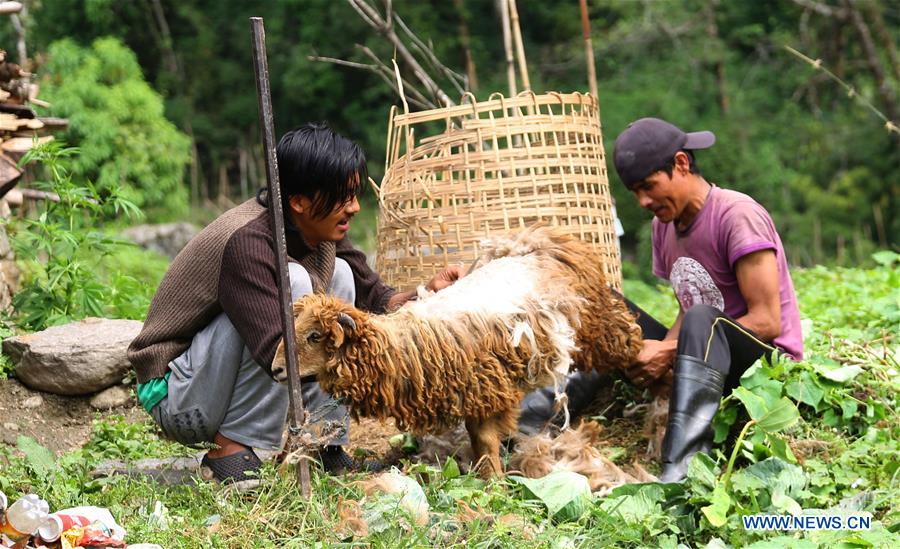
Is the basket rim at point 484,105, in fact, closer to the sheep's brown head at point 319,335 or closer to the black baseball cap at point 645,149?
the black baseball cap at point 645,149

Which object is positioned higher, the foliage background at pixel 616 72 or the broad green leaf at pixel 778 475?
the foliage background at pixel 616 72

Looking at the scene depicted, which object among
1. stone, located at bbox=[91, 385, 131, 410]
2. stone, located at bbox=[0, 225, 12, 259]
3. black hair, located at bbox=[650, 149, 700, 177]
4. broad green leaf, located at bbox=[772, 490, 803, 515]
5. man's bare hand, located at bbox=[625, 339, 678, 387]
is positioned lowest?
broad green leaf, located at bbox=[772, 490, 803, 515]

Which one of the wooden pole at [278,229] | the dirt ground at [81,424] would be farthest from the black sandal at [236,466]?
the dirt ground at [81,424]

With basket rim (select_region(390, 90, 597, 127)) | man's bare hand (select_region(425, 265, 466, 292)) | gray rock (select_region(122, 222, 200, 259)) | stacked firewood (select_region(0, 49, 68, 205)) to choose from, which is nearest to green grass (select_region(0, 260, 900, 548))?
man's bare hand (select_region(425, 265, 466, 292))

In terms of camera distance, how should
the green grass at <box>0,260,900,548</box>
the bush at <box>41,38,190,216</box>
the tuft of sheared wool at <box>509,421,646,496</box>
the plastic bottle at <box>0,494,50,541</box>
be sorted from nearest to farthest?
the plastic bottle at <box>0,494,50,541</box>
the green grass at <box>0,260,900,548</box>
the tuft of sheared wool at <box>509,421,646,496</box>
the bush at <box>41,38,190,216</box>

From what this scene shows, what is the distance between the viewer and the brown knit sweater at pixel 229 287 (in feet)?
10.3

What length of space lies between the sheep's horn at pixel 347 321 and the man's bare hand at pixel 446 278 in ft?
2.25

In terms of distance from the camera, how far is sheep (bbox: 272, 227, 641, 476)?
304cm

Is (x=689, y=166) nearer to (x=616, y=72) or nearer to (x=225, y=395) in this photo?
(x=225, y=395)

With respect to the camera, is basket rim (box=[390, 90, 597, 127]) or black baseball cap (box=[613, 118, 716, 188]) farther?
basket rim (box=[390, 90, 597, 127])

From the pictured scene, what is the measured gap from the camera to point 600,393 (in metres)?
4.38

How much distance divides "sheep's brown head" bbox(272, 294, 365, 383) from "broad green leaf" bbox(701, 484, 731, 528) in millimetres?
1133

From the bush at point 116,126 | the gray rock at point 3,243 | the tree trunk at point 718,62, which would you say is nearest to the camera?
the gray rock at point 3,243

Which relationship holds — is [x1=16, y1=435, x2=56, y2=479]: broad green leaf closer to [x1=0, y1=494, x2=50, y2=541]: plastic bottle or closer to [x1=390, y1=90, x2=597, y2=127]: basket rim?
[x1=0, y1=494, x2=50, y2=541]: plastic bottle
